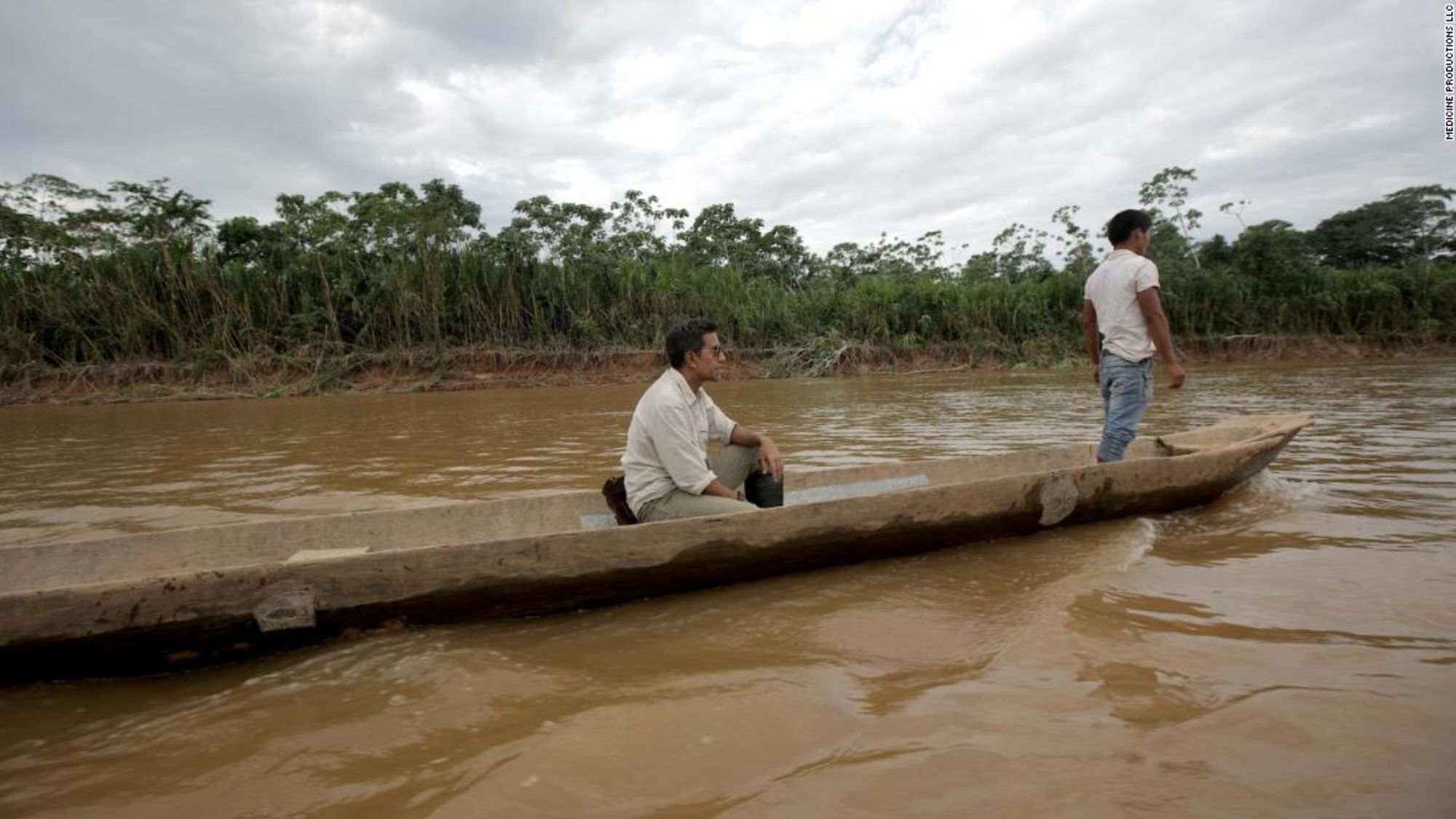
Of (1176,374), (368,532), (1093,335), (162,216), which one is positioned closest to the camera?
(368,532)

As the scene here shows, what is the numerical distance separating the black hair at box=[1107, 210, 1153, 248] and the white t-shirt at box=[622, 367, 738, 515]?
7.48 feet

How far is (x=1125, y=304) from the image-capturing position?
3609mm

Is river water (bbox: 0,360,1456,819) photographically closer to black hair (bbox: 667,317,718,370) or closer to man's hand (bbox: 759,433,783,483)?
man's hand (bbox: 759,433,783,483)

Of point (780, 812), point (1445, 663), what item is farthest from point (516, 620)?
point (1445, 663)

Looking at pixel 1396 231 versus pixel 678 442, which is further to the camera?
pixel 1396 231

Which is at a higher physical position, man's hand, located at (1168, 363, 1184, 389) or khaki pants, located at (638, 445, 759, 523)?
man's hand, located at (1168, 363, 1184, 389)

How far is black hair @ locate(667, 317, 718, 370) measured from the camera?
9.46 ft

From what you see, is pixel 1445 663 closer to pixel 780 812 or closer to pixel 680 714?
pixel 780 812

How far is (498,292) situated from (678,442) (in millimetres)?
14473

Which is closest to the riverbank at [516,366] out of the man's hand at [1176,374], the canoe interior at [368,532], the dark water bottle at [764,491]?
the canoe interior at [368,532]

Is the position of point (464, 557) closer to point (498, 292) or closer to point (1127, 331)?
point (1127, 331)

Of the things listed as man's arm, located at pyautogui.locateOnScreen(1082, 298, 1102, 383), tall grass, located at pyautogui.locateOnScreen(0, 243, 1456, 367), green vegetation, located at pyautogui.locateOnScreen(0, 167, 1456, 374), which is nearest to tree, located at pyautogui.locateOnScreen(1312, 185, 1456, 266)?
green vegetation, located at pyautogui.locateOnScreen(0, 167, 1456, 374)

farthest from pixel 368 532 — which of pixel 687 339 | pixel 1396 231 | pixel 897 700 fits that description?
pixel 1396 231

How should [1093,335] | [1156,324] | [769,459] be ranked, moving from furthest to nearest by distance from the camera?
[1093,335] → [1156,324] → [769,459]
